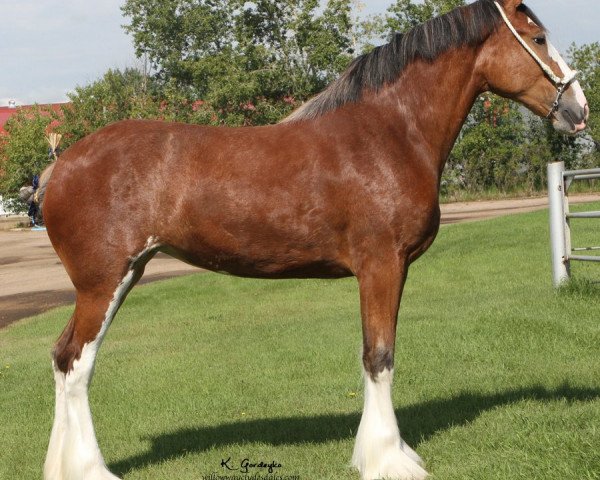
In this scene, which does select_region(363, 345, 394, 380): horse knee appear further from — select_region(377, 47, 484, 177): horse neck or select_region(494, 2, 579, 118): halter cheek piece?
select_region(494, 2, 579, 118): halter cheek piece

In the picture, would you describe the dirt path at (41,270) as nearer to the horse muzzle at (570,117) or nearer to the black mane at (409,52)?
the black mane at (409,52)

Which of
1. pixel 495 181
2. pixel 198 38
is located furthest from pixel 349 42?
pixel 198 38

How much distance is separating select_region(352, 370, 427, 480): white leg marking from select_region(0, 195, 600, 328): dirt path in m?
9.64

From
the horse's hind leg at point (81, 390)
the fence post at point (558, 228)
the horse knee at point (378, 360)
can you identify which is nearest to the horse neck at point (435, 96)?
the horse knee at point (378, 360)

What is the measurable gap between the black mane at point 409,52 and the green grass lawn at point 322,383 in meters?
2.24

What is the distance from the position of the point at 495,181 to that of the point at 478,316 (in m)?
27.4

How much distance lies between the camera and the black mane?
532 cm

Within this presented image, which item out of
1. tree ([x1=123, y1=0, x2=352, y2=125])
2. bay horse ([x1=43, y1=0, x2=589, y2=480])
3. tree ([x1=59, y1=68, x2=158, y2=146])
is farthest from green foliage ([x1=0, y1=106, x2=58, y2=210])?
bay horse ([x1=43, y1=0, x2=589, y2=480])

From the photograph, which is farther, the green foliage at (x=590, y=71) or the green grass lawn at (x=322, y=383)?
the green foliage at (x=590, y=71)

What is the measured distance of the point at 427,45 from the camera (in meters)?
5.34

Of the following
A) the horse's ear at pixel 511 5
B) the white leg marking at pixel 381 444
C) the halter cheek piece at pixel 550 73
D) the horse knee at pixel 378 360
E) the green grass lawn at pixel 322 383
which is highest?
the horse's ear at pixel 511 5

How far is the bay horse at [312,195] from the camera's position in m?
5.02

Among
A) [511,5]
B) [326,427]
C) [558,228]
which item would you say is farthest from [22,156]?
[511,5]

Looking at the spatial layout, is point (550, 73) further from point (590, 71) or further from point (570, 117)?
point (590, 71)
